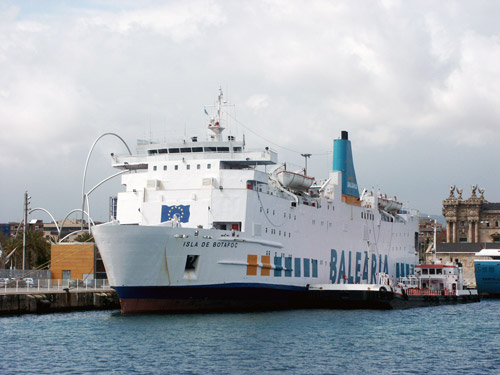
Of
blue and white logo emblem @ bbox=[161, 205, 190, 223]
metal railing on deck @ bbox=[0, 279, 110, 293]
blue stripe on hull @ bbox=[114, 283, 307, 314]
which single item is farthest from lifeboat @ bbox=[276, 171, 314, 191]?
metal railing on deck @ bbox=[0, 279, 110, 293]

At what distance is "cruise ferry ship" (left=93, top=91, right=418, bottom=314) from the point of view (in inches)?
1316

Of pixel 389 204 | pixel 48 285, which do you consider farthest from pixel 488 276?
pixel 48 285

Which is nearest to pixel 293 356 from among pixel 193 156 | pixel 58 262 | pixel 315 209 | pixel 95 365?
pixel 95 365

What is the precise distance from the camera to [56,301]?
38438mm

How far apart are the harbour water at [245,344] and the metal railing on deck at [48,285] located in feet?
10.4

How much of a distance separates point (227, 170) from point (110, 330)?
11762 millimetres

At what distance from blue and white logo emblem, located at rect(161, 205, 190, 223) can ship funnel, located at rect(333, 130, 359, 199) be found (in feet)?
50.7

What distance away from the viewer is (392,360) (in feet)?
80.2

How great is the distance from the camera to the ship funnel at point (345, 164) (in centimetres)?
4959

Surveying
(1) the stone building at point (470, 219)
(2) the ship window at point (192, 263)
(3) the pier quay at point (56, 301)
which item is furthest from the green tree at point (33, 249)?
(1) the stone building at point (470, 219)

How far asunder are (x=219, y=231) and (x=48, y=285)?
11.2 m

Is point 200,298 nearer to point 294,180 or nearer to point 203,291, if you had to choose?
point 203,291

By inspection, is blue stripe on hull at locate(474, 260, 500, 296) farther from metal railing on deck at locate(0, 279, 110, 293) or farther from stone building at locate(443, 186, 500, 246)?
stone building at locate(443, 186, 500, 246)

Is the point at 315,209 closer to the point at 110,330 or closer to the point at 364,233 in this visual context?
the point at 364,233
